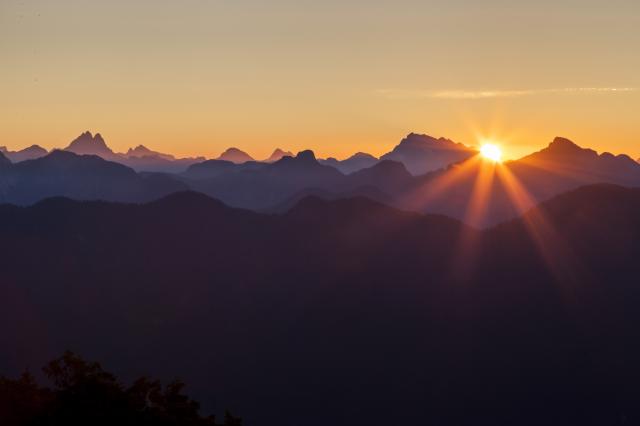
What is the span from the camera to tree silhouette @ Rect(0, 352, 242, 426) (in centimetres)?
4153

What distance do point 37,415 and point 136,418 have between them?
4.42m

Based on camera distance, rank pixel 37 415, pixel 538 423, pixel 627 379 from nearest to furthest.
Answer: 1. pixel 37 415
2. pixel 538 423
3. pixel 627 379

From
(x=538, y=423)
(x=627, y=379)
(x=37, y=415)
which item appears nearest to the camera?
(x=37, y=415)

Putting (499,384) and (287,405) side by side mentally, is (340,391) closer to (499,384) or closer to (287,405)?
(287,405)

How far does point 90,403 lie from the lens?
41625 mm

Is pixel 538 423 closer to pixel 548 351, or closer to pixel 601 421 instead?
pixel 601 421

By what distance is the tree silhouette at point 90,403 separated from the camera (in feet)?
136

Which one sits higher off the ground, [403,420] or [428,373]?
[428,373]

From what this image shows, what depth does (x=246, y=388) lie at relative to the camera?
19138cm

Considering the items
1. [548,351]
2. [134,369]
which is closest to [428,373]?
[548,351]

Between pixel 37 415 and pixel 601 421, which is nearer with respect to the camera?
pixel 37 415

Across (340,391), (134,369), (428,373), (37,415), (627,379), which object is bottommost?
(37,415)

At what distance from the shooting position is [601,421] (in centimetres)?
17725

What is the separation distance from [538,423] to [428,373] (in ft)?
90.2
